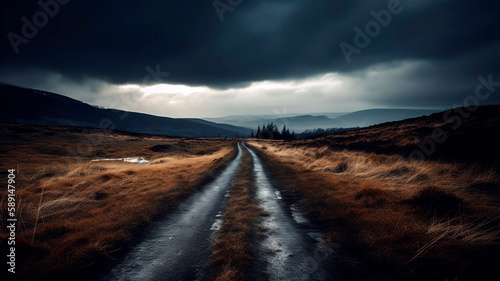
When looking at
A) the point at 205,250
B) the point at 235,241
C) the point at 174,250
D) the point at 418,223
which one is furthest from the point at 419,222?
the point at 174,250

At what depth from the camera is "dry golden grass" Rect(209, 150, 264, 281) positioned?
4098 millimetres

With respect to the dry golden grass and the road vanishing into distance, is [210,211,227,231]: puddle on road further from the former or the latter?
the dry golden grass

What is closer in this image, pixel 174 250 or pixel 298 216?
pixel 174 250

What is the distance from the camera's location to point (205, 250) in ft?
16.6

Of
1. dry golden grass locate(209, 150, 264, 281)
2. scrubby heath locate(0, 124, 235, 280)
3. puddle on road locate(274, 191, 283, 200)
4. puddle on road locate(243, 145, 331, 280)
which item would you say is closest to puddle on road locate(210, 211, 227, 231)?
dry golden grass locate(209, 150, 264, 281)

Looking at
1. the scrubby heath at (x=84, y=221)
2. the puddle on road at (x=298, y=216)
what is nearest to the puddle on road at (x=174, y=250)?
the scrubby heath at (x=84, y=221)

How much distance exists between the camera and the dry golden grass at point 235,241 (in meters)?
4.10

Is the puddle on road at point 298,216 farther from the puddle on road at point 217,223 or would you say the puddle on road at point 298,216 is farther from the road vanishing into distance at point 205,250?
the puddle on road at point 217,223

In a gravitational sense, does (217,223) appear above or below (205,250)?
below

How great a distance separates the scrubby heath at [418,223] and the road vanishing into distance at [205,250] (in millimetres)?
686

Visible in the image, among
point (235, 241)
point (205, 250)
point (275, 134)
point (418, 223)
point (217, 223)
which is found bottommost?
point (217, 223)

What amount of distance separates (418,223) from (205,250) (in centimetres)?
595

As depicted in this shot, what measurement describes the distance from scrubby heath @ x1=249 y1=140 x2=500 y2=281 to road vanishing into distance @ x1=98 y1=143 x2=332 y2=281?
2.25 ft

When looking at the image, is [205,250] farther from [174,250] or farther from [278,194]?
[278,194]
